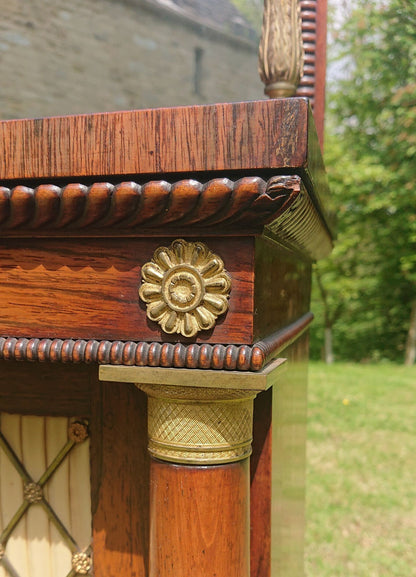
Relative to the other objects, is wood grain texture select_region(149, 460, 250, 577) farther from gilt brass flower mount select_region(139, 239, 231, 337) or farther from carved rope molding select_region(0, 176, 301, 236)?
carved rope molding select_region(0, 176, 301, 236)

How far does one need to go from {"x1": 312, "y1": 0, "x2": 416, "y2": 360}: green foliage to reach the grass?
496 cm

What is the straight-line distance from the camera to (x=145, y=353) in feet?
2.31

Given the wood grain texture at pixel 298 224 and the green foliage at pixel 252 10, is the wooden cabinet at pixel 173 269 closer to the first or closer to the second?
the wood grain texture at pixel 298 224

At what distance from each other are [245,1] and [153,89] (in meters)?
1.74

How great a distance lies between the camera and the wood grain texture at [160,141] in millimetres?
616

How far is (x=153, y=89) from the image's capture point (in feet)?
10.8

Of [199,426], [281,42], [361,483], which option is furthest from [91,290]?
[361,483]

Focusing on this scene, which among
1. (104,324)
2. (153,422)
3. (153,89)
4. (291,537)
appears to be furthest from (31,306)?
(153,89)

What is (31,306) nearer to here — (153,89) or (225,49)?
(225,49)

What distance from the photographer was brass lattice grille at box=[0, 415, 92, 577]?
0.92 meters

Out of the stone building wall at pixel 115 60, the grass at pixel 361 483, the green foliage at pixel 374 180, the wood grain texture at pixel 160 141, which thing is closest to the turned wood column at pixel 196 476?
the wood grain texture at pixel 160 141

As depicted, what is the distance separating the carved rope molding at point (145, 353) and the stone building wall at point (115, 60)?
4.04ft

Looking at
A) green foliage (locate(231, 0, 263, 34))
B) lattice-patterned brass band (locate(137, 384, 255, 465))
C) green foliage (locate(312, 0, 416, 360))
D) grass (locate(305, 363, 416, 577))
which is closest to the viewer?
lattice-patterned brass band (locate(137, 384, 255, 465))

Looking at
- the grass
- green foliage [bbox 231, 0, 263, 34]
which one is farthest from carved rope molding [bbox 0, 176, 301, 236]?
the grass
